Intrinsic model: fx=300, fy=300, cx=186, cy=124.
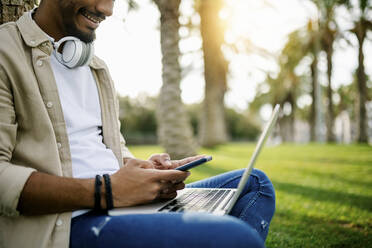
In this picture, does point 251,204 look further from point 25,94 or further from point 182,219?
point 25,94

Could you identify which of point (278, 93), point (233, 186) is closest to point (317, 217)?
point (233, 186)

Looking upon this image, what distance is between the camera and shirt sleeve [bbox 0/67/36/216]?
3.90ft

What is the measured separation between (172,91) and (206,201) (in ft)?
24.0

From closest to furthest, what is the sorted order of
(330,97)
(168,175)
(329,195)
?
(168,175)
(329,195)
(330,97)

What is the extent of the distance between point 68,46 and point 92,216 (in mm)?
960

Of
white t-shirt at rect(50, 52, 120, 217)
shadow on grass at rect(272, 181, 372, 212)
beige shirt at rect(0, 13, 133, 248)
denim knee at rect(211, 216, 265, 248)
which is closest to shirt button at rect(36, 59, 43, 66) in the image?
beige shirt at rect(0, 13, 133, 248)

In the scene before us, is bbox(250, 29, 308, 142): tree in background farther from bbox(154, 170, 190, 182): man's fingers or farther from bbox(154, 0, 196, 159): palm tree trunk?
bbox(154, 170, 190, 182): man's fingers

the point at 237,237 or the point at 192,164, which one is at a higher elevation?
the point at 192,164

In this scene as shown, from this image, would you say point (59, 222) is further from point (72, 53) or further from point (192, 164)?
point (72, 53)

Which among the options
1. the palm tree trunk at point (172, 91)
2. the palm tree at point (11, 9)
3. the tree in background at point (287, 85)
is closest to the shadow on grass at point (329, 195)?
the palm tree trunk at point (172, 91)

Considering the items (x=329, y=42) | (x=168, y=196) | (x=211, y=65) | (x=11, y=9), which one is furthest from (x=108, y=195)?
(x=329, y=42)

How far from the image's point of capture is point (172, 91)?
8.67 m

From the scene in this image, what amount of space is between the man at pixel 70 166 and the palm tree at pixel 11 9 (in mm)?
684

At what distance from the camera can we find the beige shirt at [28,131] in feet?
4.10
